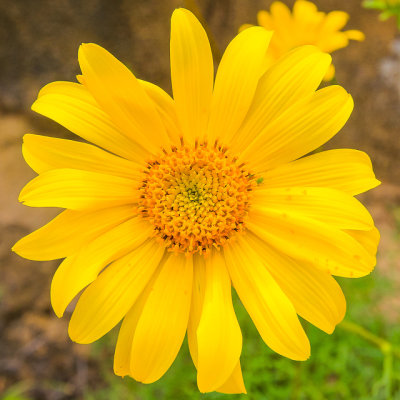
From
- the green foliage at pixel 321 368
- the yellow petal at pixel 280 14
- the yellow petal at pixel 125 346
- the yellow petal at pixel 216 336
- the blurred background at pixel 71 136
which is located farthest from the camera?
the blurred background at pixel 71 136

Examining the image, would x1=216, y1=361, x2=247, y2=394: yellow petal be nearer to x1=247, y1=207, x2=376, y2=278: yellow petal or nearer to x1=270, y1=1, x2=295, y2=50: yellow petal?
x1=247, y1=207, x2=376, y2=278: yellow petal

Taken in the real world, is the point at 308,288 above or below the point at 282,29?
below

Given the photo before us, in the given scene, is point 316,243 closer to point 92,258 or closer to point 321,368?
point 92,258

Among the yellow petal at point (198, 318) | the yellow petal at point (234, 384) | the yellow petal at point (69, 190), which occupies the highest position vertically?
the yellow petal at point (69, 190)

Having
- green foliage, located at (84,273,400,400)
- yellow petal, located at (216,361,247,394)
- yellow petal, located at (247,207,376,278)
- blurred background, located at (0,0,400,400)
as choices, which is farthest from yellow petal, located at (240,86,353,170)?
blurred background, located at (0,0,400,400)

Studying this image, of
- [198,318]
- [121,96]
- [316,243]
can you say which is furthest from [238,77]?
[198,318]

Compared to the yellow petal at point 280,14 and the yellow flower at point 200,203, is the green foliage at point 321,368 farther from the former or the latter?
the yellow petal at point 280,14

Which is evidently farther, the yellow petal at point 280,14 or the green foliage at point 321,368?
the green foliage at point 321,368

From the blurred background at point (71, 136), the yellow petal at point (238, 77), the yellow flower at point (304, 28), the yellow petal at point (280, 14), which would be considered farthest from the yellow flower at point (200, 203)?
the blurred background at point (71, 136)
